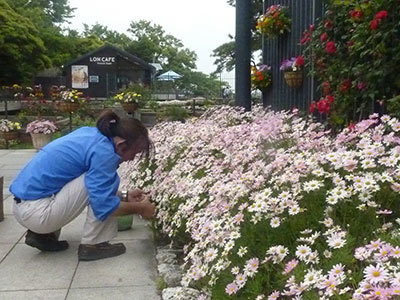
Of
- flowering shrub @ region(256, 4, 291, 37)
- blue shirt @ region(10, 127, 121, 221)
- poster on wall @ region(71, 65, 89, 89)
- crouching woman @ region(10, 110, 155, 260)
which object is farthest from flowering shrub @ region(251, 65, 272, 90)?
poster on wall @ region(71, 65, 89, 89)

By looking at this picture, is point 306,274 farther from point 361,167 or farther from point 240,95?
point 240,95

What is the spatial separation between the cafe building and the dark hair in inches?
1149

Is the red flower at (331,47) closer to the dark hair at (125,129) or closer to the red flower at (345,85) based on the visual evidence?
the red flower at (345,85)

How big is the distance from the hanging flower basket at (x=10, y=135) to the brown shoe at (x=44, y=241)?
936 centimetres

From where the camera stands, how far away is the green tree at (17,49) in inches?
1019

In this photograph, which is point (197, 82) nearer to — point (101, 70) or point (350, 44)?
point (101, 70)

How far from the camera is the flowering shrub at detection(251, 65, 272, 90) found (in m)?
7.42

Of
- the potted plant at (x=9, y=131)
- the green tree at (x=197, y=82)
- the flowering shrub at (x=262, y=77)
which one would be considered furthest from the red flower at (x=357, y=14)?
the green tree at (x=197, y=82)

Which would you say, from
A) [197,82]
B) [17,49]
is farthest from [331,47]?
[197,82]

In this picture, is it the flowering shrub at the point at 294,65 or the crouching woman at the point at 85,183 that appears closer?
the crouching woman at the point at 85,183

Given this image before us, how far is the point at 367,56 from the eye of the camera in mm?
3904

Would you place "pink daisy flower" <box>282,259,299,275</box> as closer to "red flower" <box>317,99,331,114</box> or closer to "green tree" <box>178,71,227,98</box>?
"red flower" <box>317,99,331,114</box>

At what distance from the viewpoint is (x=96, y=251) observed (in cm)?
359

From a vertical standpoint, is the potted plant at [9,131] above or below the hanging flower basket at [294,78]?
below
